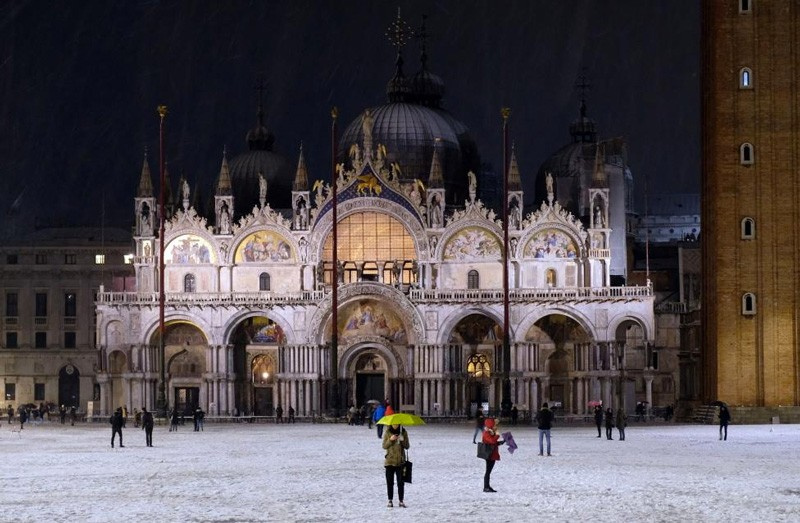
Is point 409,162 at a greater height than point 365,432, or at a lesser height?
greater

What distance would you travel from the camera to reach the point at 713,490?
4412 cm

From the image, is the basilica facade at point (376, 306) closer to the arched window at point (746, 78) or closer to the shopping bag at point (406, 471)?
the arched window at point (746, 78)

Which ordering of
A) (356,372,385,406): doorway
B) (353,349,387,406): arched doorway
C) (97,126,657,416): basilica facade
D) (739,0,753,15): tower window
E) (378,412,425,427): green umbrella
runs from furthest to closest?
(356,372,385,406): doorway < (353,349,387,406): arched doorway < (97,126,657,416): basilica facade < (739,0,753,15): tower window < (378,412,425,427): green umbrella

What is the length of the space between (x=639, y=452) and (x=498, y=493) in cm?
1758

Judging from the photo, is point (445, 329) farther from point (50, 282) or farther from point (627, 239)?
point (50, 282)

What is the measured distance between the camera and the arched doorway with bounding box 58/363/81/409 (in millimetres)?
131750

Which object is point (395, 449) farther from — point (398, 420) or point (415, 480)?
point (415, 480)

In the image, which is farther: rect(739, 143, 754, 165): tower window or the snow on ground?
rect(739, 143, 754, 165): tower window

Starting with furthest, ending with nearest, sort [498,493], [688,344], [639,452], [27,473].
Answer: [688,344], [639,452], [27,473], [498,493]

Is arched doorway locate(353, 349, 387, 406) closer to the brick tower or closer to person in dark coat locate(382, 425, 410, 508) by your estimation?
the brick tower

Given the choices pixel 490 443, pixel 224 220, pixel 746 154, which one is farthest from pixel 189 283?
pixel 490 443

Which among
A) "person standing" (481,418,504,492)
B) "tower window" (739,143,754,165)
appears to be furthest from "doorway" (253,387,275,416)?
"person standing" (481,418,504,492)

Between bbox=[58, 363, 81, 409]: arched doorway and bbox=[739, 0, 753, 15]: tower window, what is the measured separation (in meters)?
65.6

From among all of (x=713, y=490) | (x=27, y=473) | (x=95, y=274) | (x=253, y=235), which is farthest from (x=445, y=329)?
(x=713, y=490)
